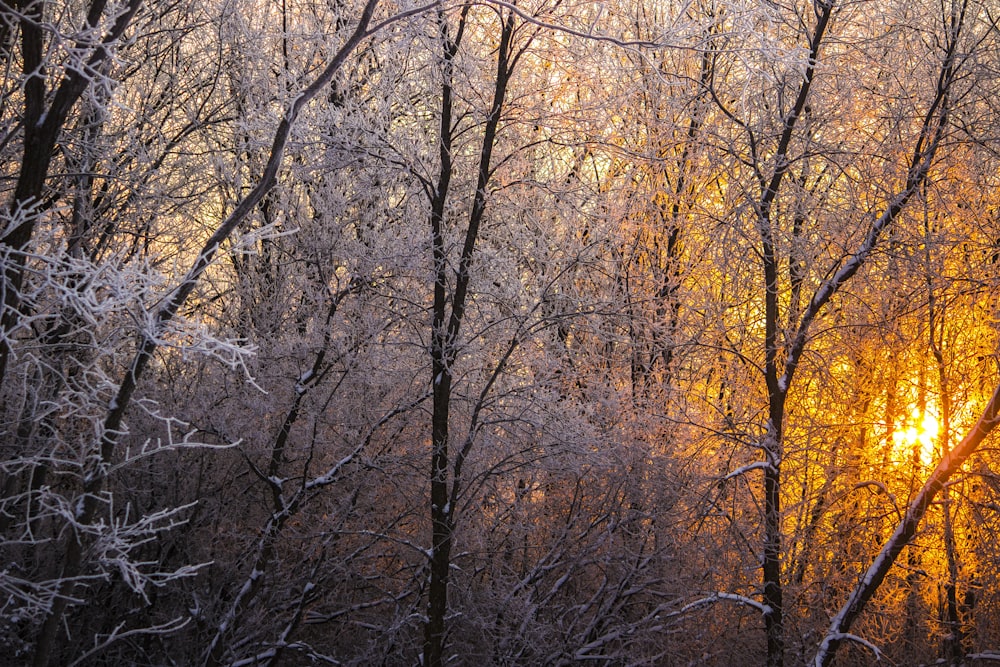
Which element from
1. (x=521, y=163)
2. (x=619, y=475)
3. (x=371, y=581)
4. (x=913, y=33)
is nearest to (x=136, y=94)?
(x=521, y=163)

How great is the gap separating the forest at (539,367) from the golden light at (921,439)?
2.2 inches

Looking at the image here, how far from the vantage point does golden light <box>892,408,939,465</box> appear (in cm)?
910

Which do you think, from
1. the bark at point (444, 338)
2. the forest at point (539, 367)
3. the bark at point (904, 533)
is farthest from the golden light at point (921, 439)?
the bark at point (444, 338)

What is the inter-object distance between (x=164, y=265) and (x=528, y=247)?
163 inches

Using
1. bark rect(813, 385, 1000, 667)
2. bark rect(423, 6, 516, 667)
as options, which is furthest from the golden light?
bark rect(423, 6, 516, 667)

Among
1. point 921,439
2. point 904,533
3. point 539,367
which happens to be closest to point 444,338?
point 539,367

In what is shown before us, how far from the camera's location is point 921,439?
30.1 feet

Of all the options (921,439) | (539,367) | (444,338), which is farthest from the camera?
(921,439)

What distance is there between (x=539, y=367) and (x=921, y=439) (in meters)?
4.11

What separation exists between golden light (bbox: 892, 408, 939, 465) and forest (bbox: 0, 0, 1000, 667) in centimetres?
6

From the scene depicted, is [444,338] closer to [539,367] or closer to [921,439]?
[539,367]

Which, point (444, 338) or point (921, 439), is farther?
point (921, 439)

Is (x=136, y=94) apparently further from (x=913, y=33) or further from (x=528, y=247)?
(x=913, y=33)

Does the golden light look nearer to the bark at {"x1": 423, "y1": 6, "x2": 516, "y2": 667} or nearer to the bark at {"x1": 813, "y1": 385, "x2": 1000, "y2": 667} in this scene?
the bark at {"x1": 813, "y1": 385, "x2": 1000, "y2": 667}
